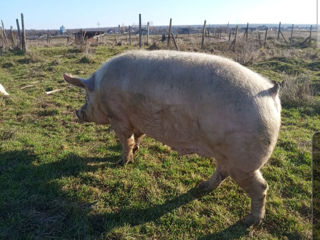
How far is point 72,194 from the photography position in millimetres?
3941

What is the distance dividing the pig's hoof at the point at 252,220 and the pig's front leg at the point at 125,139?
2.31 meters

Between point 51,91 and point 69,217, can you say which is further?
point 51,91

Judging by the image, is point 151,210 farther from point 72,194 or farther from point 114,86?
point 114,86

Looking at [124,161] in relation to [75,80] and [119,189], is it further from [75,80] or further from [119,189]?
[75,80]

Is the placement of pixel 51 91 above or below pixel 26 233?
above

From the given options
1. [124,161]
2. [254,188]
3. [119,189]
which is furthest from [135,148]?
[254,188]

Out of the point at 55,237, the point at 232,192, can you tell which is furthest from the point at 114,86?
the point at 232,192

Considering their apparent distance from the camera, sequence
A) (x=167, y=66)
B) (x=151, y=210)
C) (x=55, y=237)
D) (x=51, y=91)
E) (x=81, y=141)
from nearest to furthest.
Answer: (x=55, y=237) < (x=167, y=66) < (x=151, y=210) < (x=81, y=141) < (x=51, y=91)

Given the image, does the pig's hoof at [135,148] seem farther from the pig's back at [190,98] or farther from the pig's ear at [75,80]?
the pig's ear at [75,80]

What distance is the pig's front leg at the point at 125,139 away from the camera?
4336 millimetres

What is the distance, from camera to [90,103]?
4.64m

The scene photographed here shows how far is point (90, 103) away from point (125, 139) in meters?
0.98

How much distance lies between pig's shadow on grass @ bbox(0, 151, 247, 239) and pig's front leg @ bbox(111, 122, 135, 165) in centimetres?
57

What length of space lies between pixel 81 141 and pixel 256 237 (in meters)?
4.01
